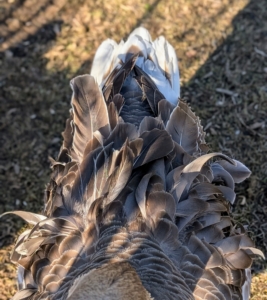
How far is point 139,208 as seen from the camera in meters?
2.88

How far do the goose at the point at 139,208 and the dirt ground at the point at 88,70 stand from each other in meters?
1.00

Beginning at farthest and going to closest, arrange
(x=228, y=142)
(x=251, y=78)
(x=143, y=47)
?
(x=251, y=78)
(x=228, y=142)
(x=143, y=47)

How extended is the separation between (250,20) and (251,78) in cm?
85

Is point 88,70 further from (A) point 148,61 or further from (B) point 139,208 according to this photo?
(B) point 139,208

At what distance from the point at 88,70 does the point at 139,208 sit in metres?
2.69

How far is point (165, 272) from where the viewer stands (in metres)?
2.57

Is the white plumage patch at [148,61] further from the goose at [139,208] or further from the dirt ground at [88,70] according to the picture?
the dirt ground at [88,70]

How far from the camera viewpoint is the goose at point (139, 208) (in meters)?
2.71

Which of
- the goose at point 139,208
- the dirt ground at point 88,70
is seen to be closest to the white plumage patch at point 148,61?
the goose at point 139,208

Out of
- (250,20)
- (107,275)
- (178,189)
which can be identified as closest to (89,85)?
(178,189)

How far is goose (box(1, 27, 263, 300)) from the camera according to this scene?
2705 millimetres

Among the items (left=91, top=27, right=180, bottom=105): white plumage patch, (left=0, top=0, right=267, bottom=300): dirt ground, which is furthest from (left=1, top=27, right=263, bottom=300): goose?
(left=0, top=0, right=267, bottom=300): dirt ground

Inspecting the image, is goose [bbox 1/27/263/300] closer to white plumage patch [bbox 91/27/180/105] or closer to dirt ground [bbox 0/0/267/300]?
white plumage patch [bbox 91/27/180/105]

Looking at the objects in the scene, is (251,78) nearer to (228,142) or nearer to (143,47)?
(228,142)
